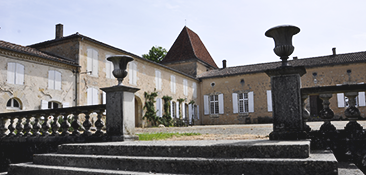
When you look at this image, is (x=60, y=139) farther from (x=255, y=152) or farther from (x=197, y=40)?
(x=197, y=40)

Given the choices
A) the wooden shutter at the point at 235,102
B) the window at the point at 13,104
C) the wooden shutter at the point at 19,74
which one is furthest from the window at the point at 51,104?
the wooden shutter at the point at 235,102

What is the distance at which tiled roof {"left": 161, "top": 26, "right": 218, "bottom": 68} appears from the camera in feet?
92.3

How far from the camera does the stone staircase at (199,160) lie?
3027 millimetres

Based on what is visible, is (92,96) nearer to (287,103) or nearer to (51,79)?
(51,79)

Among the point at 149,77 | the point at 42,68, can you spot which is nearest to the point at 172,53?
the point at 149,77

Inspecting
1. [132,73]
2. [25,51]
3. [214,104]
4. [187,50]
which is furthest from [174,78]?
[25,51]

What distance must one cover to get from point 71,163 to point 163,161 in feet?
5.57

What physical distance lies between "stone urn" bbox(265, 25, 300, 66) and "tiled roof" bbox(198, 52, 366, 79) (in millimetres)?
15989

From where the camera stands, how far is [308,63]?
22.7m

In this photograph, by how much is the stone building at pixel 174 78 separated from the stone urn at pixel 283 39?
1101 centimetres

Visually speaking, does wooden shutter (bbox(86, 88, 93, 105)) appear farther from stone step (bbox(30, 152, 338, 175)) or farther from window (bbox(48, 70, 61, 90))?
stone step (bbox(30, 152, 338, 175))

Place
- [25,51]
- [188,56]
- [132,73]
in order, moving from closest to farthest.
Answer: [25,51] < [132,73] < [188,56]

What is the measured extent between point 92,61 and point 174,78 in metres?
8.47

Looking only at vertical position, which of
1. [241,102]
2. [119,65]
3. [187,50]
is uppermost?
[187,50]
